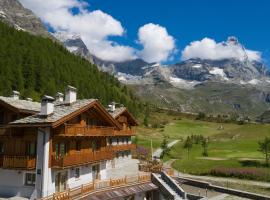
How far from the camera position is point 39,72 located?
150 m

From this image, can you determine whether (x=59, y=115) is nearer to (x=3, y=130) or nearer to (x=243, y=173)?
(x=3, y=130)

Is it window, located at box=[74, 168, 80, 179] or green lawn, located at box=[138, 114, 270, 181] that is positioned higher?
green lawn, located at box=[138, 114, 270, 181]

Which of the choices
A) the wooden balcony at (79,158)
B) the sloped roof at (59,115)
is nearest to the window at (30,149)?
the wooden balcony at (79,158)

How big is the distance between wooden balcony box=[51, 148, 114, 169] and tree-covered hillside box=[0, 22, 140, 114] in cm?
7574

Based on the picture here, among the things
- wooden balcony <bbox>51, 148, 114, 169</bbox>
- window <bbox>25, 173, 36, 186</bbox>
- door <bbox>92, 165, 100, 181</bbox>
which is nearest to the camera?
wooden balcony <bbox>51, 148, 114, 169</bbox>

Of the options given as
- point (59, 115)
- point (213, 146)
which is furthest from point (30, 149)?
point (213, 146)

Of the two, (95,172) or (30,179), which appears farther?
(95,172)

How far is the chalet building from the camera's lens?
38.9 meters

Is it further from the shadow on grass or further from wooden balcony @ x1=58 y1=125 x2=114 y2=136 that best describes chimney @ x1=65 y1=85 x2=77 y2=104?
the shadow on grass

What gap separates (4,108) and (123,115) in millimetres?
35791

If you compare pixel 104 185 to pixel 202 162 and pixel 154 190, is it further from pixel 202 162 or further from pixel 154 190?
pixel 202 162

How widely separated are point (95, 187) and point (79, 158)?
3440 mm

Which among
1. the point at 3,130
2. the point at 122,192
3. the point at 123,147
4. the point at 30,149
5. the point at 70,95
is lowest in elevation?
the point at 122,192

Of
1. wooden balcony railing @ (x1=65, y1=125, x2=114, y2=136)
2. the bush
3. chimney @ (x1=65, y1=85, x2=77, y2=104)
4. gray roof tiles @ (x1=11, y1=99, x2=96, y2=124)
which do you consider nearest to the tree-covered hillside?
the bush
